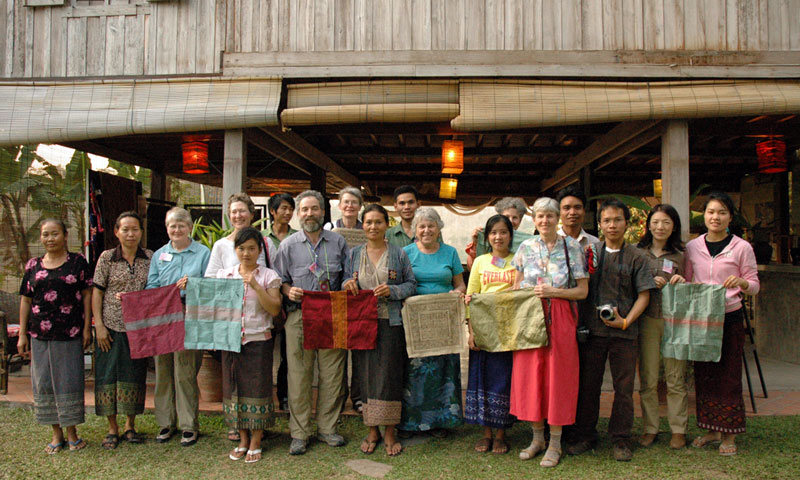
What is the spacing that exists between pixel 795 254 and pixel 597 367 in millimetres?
5474

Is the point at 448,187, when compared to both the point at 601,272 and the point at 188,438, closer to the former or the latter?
the point at 601,272

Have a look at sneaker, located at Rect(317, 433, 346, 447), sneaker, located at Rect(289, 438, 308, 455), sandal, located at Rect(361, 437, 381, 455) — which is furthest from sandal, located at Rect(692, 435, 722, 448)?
sneaker, located at Rect(289, 438, 308, 455)

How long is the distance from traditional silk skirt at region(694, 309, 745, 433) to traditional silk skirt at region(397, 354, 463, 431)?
5.51ft

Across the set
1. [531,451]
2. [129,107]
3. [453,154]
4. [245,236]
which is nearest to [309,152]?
[453,154]

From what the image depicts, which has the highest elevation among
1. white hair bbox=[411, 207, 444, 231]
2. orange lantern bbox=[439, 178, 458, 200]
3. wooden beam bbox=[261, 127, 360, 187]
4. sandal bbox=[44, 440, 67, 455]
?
wooden beam bbox=[261, 127, 360, 187]

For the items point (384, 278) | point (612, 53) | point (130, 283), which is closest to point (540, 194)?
point (612, 53)

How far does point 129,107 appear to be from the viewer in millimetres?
4984

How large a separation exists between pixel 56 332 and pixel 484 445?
3.07 m

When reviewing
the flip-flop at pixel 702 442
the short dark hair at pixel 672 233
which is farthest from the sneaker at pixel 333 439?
the short dark hair at pixel 672 233

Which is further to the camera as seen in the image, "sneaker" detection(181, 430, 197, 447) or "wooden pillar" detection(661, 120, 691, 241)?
"wooden pillar" detection(661, 120, 691, 241)

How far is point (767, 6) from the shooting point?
4.93 metres

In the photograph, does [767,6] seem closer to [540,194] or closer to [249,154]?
[540,194]

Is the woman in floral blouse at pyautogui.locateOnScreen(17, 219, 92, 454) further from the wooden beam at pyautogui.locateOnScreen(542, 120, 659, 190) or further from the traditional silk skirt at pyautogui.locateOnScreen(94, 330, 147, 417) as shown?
the wooden beam at pyautogui.locateOnScreen(542, 120, 659, 190)

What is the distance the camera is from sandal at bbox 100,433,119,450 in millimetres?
3719
